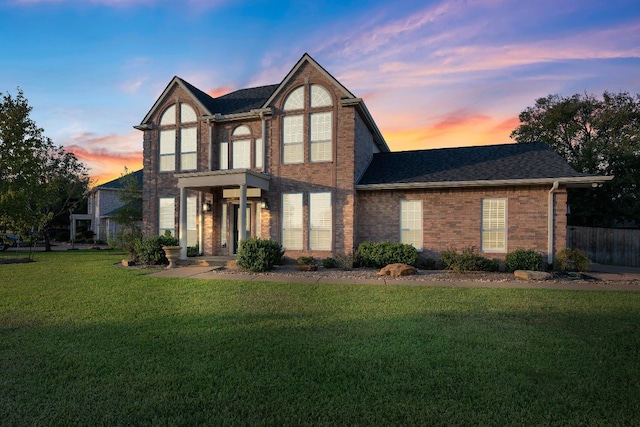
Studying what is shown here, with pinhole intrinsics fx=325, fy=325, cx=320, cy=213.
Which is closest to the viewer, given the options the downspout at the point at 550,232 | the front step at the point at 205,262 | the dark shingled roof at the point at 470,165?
the downspout at the point at 550,232

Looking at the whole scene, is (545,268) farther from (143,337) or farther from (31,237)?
(31,237)

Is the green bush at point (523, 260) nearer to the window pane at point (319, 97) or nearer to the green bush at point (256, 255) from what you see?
the green bush at point (256, 255)

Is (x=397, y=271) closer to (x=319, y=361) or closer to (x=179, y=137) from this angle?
(x=319, y=361)

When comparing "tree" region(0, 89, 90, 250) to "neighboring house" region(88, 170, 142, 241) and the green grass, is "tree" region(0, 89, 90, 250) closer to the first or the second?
the green grass

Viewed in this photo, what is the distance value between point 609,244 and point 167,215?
2201 cm

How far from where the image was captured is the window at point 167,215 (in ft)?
51.1

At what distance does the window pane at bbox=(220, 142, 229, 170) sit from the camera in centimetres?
1503

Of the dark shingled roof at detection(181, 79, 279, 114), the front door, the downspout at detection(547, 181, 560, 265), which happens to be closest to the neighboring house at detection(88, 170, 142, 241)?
the dark shingled roof at detection(181, 79, 279, 114)

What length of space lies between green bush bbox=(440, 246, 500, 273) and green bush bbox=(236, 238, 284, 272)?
6.32 m

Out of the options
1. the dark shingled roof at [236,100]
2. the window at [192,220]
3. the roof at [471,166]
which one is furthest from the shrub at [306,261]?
the dark shingled roof at [236,100]

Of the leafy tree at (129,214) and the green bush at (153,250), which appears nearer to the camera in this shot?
the green bush at (153,250)

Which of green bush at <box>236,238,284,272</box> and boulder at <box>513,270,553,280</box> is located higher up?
green bush at <box>236,238,284,272</box>

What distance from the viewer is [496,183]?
1189 cm

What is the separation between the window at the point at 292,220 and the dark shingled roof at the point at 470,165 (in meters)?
2.87
